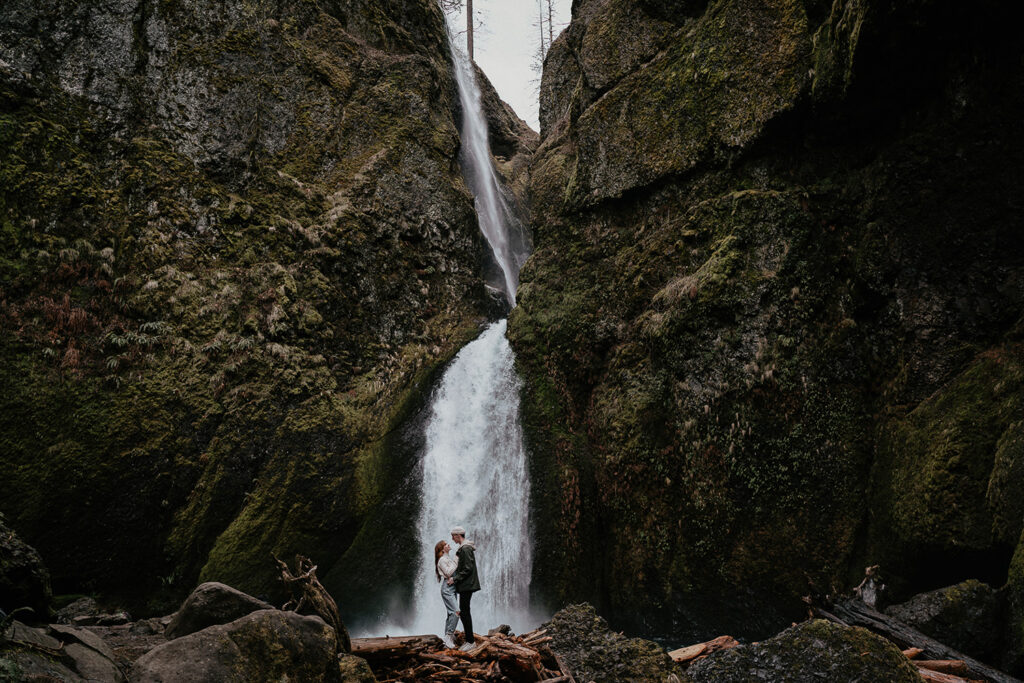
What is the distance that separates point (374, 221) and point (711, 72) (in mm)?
8428

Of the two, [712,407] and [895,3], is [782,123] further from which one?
[712,407]

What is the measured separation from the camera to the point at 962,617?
548 cm

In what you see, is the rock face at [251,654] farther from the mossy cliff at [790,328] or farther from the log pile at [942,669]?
the mossy cliff at [790,328]

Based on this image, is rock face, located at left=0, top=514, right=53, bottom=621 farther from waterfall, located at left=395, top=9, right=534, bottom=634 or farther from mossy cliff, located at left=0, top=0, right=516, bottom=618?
waterfall, located at left=395, top=9, right=534, bottom=634

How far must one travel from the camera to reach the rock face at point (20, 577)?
4.84m

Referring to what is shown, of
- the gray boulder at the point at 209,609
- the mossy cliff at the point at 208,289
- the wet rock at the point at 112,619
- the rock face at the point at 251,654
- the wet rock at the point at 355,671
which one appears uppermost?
the mossy cliff at the point at 208,289

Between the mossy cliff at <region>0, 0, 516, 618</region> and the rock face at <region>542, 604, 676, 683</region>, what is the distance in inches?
245

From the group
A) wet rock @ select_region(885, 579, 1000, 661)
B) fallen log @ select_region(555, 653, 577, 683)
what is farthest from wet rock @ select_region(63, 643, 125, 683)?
wet rock @ select_region(885, 579, 1000, 661)

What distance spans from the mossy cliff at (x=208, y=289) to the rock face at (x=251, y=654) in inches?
285

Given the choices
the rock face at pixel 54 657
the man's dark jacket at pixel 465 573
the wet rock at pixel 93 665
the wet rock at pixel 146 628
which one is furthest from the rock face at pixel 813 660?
the wet rock at pixel 146 628

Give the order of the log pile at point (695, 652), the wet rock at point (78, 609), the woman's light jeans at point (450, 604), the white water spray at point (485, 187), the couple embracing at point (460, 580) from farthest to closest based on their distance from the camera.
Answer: the white water spray at point (485, 187) < the wet rock at point (78, 609) < the woman's light jeans at point (450, 604) < the couple embracing at point (460, 580) < the log pile at point (695, 652)

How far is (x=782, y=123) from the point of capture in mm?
9703

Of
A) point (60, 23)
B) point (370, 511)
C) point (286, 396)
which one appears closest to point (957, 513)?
point (370, 511)

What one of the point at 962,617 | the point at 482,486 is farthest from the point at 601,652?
the point at 482,486
